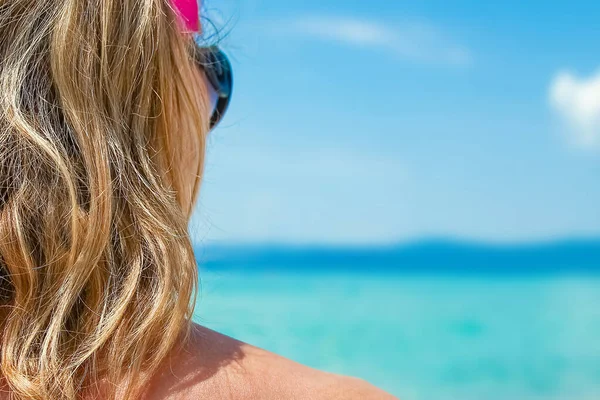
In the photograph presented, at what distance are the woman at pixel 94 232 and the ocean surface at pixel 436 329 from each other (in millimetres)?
2254

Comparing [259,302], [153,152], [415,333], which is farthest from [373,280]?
[153,152]

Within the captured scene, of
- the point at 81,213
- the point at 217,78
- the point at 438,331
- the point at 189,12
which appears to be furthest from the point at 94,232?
the point at 438,331

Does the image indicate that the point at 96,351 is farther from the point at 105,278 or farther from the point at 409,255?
the point at 409,255

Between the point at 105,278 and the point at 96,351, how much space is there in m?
0.08

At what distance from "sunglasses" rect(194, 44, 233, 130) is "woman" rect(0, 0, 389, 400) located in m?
0.40

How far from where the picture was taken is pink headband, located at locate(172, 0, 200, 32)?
2.99 ft

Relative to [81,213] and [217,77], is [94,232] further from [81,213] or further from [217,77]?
[217,77]

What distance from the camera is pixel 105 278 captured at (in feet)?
2.52

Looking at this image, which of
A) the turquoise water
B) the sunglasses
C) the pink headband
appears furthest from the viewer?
the turquoise water

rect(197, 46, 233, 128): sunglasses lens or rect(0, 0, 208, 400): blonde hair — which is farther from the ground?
rect(197, 46, 233, 128): sunglasses lens

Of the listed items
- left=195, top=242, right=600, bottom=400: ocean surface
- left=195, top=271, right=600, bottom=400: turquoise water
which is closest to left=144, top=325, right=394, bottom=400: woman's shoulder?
left=195, top=242, right=600, bottom=400: ocean surface

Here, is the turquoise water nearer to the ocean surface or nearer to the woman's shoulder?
the ocean surface

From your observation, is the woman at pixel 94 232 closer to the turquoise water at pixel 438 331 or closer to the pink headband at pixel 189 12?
the pink headband at pixel 189 12

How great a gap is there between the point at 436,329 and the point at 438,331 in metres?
0.07
